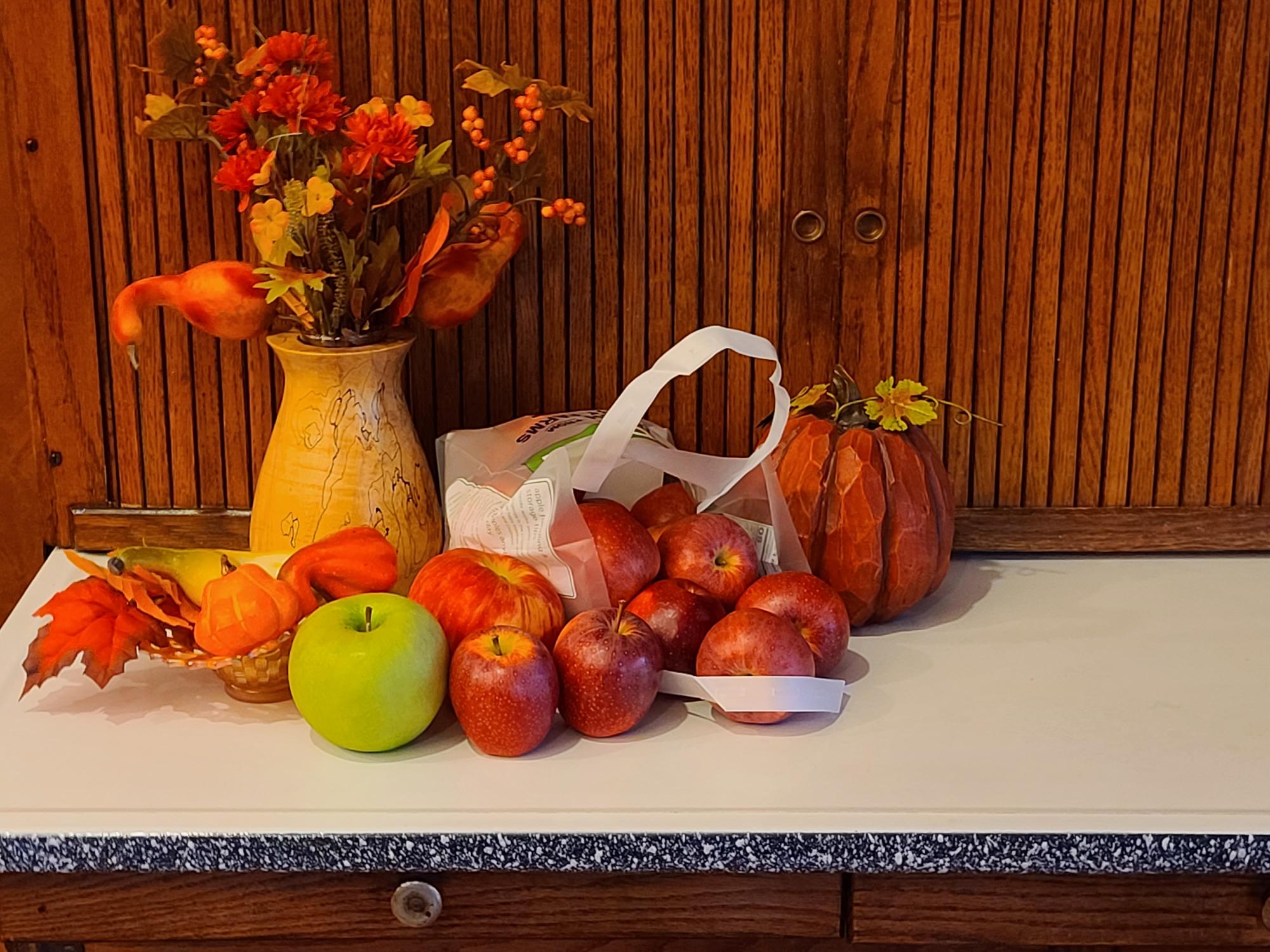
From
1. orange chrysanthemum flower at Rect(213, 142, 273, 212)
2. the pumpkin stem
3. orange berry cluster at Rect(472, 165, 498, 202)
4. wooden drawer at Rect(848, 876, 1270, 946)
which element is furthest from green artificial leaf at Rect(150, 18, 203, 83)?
wooden drawer at Rect(848, 876, 1270, 946)

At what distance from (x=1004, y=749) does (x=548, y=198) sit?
60cm

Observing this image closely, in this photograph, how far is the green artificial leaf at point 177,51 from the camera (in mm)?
1142

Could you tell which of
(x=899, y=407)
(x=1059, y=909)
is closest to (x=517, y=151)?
(x=899, y=407)

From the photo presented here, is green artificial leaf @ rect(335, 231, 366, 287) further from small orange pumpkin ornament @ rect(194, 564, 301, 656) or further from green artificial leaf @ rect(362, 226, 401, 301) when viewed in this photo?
small orange pumpkin ornament @ rect(194, 564, 301, 656)

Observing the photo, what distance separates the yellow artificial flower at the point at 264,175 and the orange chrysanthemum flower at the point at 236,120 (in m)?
0.05

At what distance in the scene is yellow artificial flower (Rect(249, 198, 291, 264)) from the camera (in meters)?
1.07

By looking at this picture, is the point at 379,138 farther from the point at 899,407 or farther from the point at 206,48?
the point at 899,407

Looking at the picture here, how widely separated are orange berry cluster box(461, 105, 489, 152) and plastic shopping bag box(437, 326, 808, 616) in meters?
0.22

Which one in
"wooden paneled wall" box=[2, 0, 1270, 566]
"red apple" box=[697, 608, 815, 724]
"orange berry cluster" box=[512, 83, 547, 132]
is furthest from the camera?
"wooden paneled wall" box=[2, 0, 1270, 566]

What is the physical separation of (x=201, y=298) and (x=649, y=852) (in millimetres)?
567

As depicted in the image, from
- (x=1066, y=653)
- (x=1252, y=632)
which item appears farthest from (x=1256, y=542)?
(x=1066, y=653)

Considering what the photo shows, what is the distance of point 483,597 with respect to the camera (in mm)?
1075

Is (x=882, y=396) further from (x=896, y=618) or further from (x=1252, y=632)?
(x=1252, y=632)

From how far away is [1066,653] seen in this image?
3.84 feet
